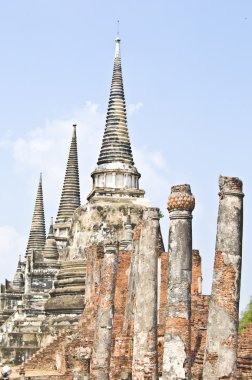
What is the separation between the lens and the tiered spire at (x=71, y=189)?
44.2 meters

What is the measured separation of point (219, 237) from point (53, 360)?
1696 centimetres

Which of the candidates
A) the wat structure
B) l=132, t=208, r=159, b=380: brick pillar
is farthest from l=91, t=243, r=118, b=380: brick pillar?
l=132, t=208, r=159, b=380: brick pillar

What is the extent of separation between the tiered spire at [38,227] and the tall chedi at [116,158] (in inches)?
527

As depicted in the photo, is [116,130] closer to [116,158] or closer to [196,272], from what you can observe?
[116,158]

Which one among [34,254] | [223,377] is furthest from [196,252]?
[34,254]

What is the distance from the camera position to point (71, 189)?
146 ft

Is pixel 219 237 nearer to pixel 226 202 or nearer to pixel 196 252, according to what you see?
pixel 226 202

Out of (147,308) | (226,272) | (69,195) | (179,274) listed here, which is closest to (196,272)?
(147,308)

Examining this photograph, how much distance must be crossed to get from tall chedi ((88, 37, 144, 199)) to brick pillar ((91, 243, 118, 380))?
47.2 feet

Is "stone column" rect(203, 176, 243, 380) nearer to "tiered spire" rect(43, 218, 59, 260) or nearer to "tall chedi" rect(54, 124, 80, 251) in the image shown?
"tiered spire" rect(43, 218, 59, 260)

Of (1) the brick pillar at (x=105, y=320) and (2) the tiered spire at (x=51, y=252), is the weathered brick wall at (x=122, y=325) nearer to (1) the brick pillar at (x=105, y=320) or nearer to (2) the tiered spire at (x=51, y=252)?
(1) the brick pillar at (x=105, y=320)

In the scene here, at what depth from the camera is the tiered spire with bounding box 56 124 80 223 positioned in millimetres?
44219

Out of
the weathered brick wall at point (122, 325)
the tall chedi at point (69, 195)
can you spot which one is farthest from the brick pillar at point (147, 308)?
the tall chedi at point (69, 195)

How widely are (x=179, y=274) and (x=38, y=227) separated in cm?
3652
